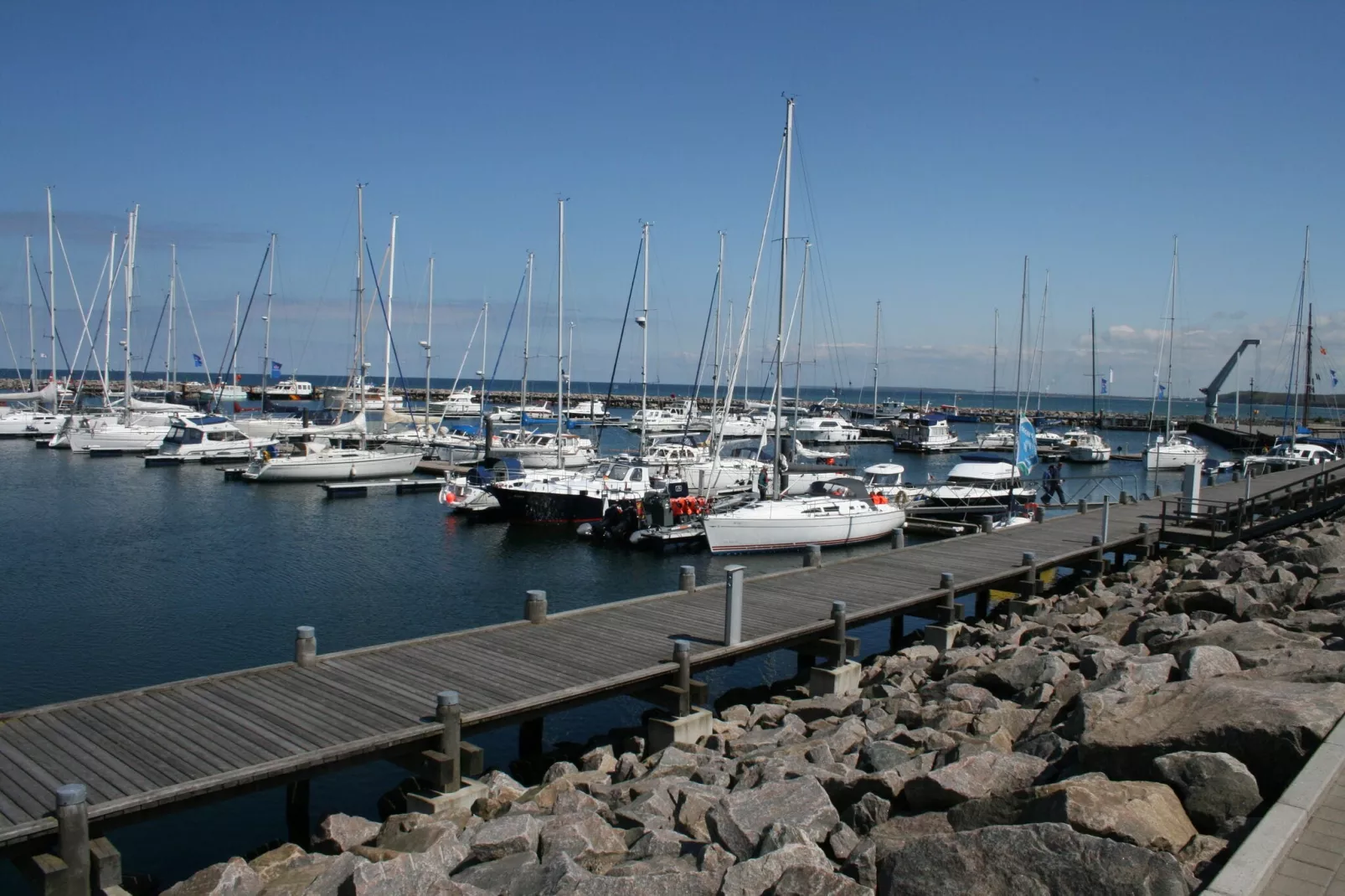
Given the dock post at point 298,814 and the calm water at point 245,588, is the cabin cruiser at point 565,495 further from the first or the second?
the dock post at point 298,814

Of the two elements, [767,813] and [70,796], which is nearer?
[70,796]

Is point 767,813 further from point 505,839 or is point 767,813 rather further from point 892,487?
point 892,487

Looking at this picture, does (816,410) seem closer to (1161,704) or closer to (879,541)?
(879,541)

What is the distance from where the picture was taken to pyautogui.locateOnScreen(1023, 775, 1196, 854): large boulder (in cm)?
750

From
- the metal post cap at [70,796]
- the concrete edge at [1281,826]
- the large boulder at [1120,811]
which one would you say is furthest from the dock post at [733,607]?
the metal post cap at [70,796]

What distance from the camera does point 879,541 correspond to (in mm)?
37562

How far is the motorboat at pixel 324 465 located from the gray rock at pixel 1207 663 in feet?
154

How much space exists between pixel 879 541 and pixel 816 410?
67864 mm

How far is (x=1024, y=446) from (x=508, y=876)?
118 ft

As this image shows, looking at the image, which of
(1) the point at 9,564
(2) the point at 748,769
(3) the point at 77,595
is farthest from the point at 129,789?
(1) the point at 9,564

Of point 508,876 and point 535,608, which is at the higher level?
point 535,608

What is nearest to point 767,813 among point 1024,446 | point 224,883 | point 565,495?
point 224,883

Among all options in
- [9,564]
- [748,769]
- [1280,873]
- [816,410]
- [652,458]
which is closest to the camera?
[1280,873]

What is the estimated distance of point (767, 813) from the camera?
9.79 m
